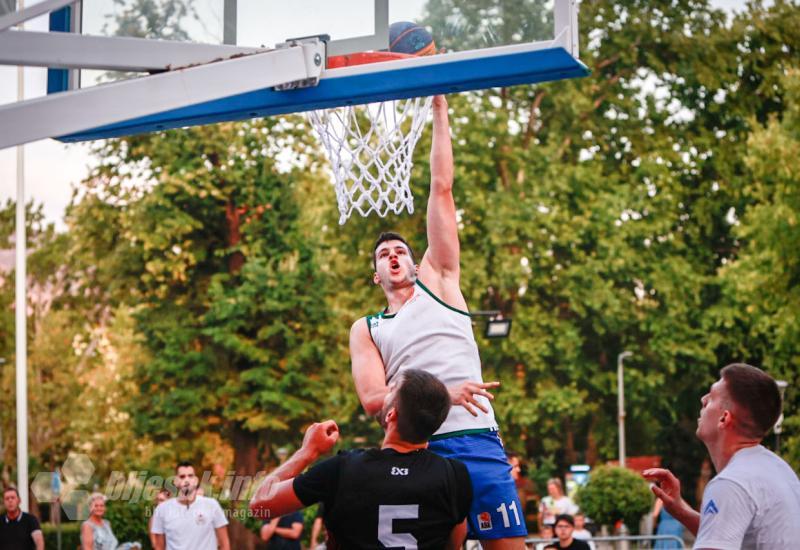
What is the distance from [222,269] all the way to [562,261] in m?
9.77

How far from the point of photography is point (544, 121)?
37.4 metres

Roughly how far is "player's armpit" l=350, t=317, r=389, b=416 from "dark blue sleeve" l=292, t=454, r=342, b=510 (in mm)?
1588

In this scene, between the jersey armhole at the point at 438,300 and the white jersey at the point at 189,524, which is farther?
the white jersey at the point at 189,524

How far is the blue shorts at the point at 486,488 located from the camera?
693cm

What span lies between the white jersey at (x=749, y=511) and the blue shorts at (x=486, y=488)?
194cm

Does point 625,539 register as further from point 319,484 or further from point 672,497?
point 319,484

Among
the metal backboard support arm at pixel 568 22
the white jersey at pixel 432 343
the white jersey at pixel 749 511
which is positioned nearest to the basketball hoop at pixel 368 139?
the white jersey at pixel 432 343

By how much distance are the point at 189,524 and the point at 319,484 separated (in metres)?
8.19

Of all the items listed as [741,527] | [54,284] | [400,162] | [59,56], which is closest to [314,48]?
[59,56]

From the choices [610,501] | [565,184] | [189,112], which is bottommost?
[610,501]

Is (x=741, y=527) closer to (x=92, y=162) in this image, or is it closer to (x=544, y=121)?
(x=92, y=162)

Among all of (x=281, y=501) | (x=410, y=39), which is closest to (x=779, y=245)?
(x=410, y=39)

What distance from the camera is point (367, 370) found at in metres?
7.23

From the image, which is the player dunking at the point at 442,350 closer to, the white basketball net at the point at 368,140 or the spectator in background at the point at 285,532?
the white basketball net at the point at 368,140
